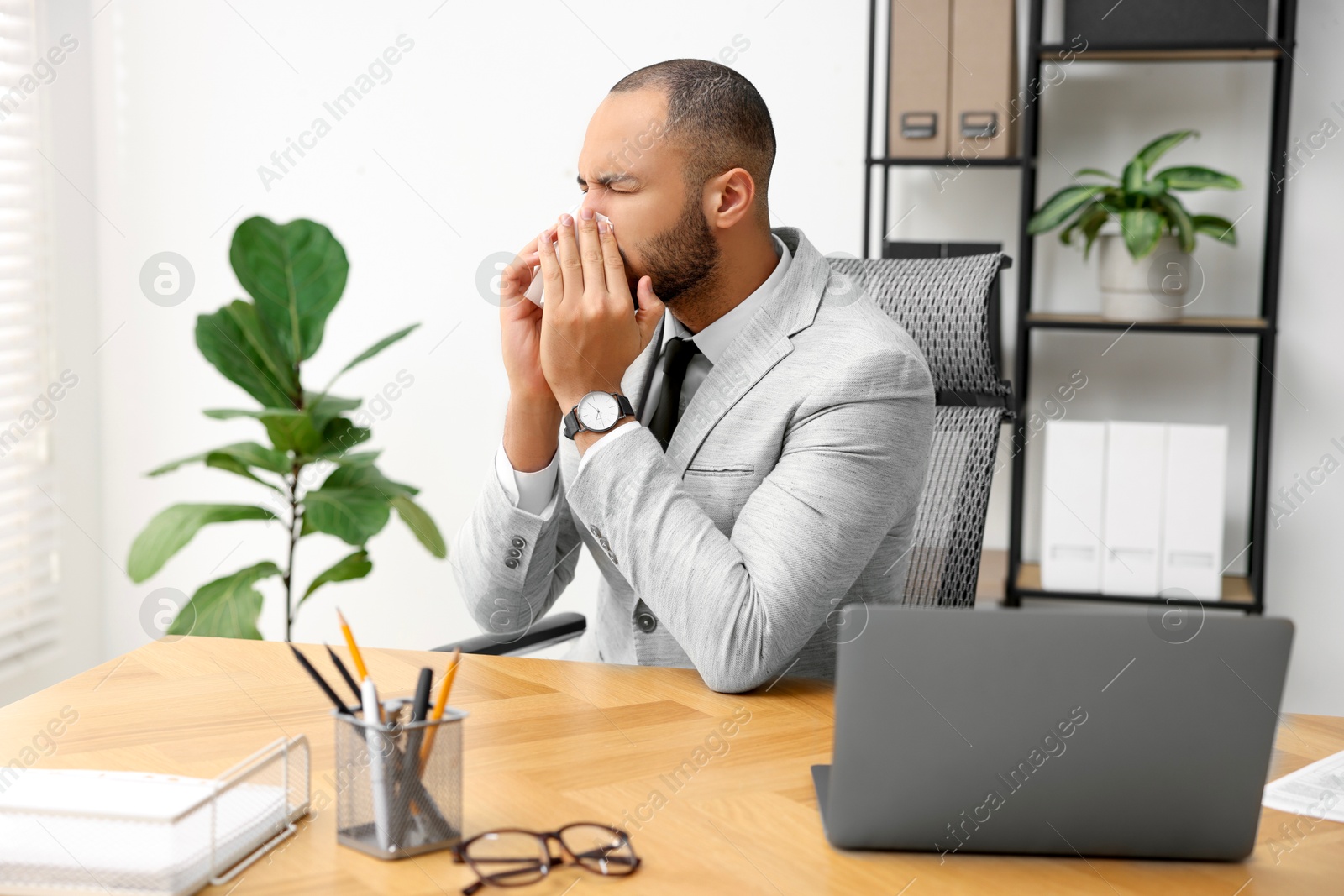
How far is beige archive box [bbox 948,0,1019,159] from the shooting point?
6.83 feet

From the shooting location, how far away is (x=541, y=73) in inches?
99.7

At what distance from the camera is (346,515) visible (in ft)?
7.14

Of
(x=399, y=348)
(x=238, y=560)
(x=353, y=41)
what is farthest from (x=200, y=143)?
(x=238, y=560)

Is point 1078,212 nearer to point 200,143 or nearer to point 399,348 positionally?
point 399,348

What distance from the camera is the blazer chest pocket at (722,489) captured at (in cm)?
128

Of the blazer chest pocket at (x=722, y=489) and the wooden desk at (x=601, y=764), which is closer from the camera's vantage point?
the wooden desk at (x=601, y=764)

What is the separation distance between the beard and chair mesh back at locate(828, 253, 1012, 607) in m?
0.28

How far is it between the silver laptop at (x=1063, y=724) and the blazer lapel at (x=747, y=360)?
596mm

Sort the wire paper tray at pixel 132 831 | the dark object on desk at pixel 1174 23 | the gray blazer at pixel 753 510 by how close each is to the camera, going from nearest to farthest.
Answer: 1. the wire paper tray at pixel 132 831
2. the gray blazer at pixel 753 510
3. the dark object on desk at pixel 1174 23

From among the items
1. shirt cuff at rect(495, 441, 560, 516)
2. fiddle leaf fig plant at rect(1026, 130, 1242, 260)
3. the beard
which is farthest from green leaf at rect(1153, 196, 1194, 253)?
shirt cuff at rect(495, 441, 560, 516)

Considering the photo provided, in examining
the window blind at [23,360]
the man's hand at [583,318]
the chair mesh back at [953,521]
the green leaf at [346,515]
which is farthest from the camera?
the window blind at [23,360]

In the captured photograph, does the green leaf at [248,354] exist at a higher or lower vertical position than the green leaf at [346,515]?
higher

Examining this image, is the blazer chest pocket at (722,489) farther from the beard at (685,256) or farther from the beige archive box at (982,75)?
the beige archive box at (982,75)

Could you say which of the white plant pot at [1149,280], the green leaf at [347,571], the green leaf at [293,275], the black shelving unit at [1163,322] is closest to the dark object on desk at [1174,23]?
the black shelving unit at [1163,322]
